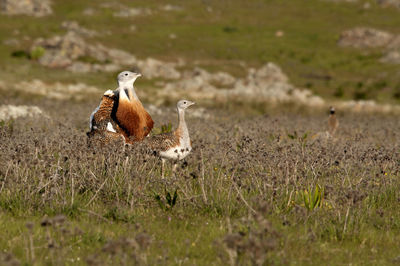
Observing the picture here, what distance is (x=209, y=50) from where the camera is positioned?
2557 inches

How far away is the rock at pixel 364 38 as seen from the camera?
72.0 meters

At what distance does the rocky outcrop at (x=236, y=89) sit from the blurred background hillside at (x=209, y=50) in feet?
0.32

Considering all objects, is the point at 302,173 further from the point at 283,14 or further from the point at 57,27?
the point at 283,14

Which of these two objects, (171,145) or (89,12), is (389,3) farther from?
(171,145)

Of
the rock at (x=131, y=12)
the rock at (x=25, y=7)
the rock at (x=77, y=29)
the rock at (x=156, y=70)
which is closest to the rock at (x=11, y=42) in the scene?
the rock at (x=156, y=70)

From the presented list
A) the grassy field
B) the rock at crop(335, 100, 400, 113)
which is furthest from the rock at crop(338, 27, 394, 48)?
the grassy field

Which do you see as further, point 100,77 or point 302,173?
point 100,77

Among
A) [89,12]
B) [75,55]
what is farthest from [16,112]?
[89,12]

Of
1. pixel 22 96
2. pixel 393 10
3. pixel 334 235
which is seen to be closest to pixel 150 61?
pixel 22 96

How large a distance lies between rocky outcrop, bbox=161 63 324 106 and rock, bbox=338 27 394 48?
26788 millimetres

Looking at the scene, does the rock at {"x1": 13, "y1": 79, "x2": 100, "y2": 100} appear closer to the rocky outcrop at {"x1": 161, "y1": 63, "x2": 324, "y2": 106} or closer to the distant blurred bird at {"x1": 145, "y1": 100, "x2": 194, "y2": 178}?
the rocky outcrop at {"x1": 161, "y1": 63, "x2": 324, "y2": 106}

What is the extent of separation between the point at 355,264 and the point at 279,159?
2992mm

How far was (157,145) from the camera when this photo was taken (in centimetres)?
1046

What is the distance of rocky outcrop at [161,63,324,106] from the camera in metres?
38.1
